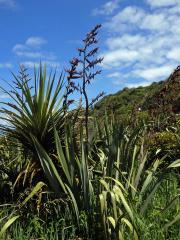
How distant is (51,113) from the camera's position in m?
5.52

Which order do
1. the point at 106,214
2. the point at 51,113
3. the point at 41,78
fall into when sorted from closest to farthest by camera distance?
the point at 106,214
the point at 51,113
the point at 41,78

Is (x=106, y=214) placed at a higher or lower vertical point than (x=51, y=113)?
lower

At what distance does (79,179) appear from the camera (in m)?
5.04

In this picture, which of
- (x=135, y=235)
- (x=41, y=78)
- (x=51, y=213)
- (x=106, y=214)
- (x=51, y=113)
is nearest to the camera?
(x=135, y=235)

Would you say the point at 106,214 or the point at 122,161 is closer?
the point at 106,214

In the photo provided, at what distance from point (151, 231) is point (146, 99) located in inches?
97.6

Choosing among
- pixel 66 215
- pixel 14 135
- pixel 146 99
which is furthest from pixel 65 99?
pixel 66 215

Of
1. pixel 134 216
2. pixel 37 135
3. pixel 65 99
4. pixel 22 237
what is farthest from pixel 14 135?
pixel 134 216

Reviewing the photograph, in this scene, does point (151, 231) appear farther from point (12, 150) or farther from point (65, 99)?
point (12, 150)

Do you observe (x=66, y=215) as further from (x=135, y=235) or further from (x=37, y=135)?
(x=37, y=135)

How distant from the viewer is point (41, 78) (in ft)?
19.3

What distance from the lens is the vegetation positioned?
4.41m

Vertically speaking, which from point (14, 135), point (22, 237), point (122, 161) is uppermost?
point (14, 135)

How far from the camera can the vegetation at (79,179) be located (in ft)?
14.5
